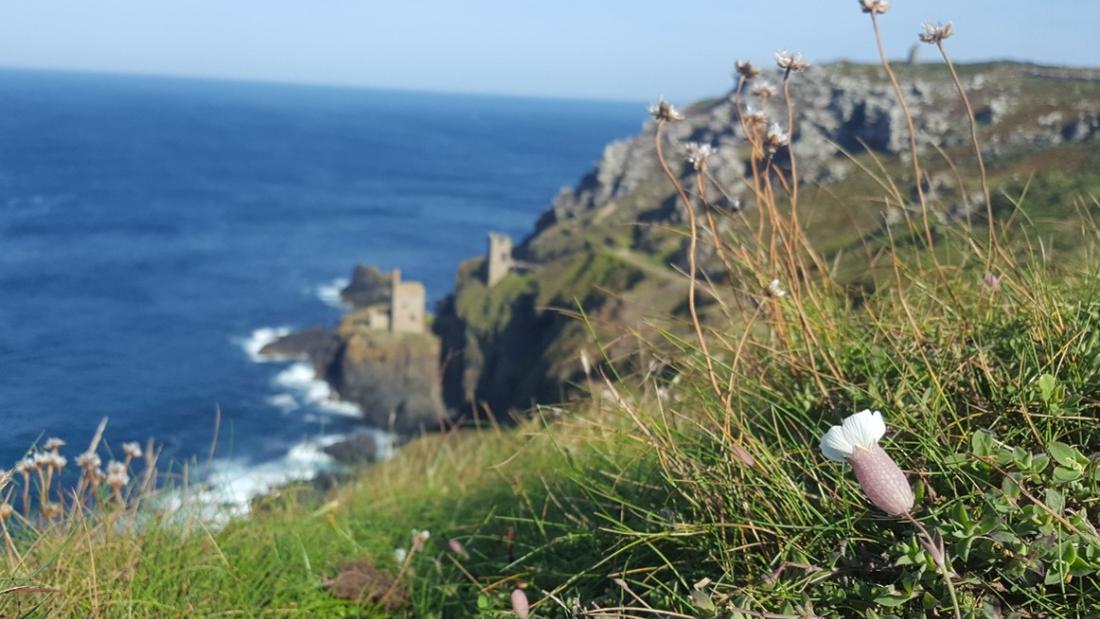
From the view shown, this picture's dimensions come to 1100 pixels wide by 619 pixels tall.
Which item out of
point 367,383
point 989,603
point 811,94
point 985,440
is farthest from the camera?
point 811,94

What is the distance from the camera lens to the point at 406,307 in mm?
58500

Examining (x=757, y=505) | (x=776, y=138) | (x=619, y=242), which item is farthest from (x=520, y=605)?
(x=619, y=242)

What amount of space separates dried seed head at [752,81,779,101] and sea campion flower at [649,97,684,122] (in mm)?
553

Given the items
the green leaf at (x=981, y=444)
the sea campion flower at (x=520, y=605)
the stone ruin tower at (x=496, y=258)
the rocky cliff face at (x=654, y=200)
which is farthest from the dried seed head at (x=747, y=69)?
the stone ruin tower at (x=496, y=258)

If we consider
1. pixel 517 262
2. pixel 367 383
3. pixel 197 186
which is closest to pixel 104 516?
pixel 367 383

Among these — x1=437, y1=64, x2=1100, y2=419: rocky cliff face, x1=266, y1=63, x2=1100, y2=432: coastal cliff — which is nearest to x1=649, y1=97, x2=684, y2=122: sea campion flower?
x1=266, y1=63, x2=1100, y2=432: coastal cliff

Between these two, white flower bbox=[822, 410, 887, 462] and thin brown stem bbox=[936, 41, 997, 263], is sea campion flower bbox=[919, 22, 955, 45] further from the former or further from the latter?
white flower bbox=[822, 410, 887, 462]

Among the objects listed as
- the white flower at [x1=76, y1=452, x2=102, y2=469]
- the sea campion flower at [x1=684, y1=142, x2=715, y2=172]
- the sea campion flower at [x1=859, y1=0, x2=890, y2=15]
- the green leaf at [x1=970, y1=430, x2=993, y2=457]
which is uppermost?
the sea campion flower at [x1=859, y1=0, x2=890, y2=15]

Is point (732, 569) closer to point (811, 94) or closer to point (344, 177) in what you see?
point (811, 94)

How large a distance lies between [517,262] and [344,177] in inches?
2431

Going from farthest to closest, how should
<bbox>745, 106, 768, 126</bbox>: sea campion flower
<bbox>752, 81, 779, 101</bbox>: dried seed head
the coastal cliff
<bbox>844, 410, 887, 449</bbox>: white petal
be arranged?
the coastal cliff, <bbox>752, 81, 779, 101</bbox>: dried seed head, <bbox>745, 106, 768, 126</bbox>: sea campion flower, <bbox>844, 410, 887, 449</bbox>: white petal

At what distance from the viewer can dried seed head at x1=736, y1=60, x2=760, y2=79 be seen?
2.78m

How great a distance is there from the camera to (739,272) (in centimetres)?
323

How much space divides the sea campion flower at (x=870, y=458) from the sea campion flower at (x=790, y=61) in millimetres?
1301
